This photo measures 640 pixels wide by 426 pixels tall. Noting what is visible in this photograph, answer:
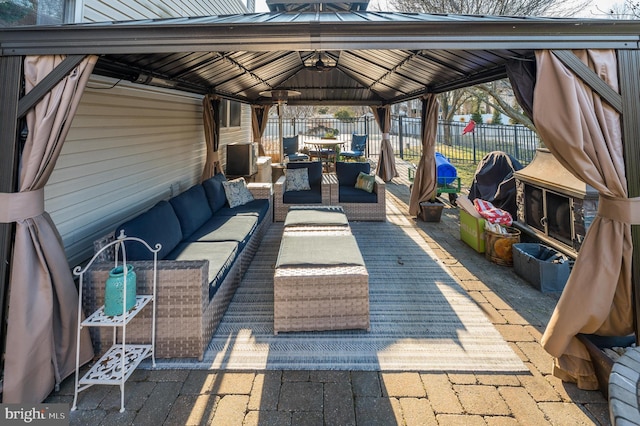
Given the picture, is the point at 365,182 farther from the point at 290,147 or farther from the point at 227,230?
the point at 290,147

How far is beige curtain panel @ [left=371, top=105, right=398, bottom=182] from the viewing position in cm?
1003

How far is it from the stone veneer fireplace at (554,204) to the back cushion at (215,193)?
4.39 m

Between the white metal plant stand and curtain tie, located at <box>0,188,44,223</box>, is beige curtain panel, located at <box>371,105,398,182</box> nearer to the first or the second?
the white metal plant stand

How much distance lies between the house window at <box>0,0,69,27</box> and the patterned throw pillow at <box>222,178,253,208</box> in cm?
285

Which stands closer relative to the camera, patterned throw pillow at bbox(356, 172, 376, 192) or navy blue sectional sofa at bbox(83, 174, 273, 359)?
navy blue sectional sofa at bbox(83, 174, 273, 359)

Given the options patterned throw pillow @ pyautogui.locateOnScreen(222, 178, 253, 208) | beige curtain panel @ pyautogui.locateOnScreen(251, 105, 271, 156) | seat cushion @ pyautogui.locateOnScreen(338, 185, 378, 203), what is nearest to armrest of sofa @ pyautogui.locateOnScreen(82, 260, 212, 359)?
patterned throw pillow @ pyautogui.locateOnScreen(222, 178, 253, 208)

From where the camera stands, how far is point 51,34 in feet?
7.23

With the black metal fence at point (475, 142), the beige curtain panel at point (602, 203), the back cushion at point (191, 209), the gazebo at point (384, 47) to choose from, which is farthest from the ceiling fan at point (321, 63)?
the black metal fence at point (475, 142)

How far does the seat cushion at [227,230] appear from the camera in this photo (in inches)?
148

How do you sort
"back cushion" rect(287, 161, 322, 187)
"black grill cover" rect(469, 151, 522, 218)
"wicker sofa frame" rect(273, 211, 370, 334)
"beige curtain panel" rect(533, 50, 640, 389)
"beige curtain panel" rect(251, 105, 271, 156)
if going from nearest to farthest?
"beige curtain panel" rect(533, 50, 640, 389) → "wicker sofa frame" rect(273, 211, 370, 334) → "black grill cover" rect(469, 151, 522, 218) → "back cushion" rect(287, 161, 322, 187) → "beige curtain panel" rect(251, 105, 271, 156)

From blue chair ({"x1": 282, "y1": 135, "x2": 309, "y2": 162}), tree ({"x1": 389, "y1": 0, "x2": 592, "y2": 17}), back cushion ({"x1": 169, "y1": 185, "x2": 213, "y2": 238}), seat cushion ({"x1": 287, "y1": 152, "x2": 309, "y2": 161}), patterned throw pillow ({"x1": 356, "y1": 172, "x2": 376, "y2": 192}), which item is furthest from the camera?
blue chair ({"x1": 282, "y1": 135, "x2": 309, "y2": 162})

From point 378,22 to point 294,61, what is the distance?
4.85 m

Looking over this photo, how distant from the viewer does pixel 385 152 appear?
1005 centimetres

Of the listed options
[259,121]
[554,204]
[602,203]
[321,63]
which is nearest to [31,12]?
[321,63]
